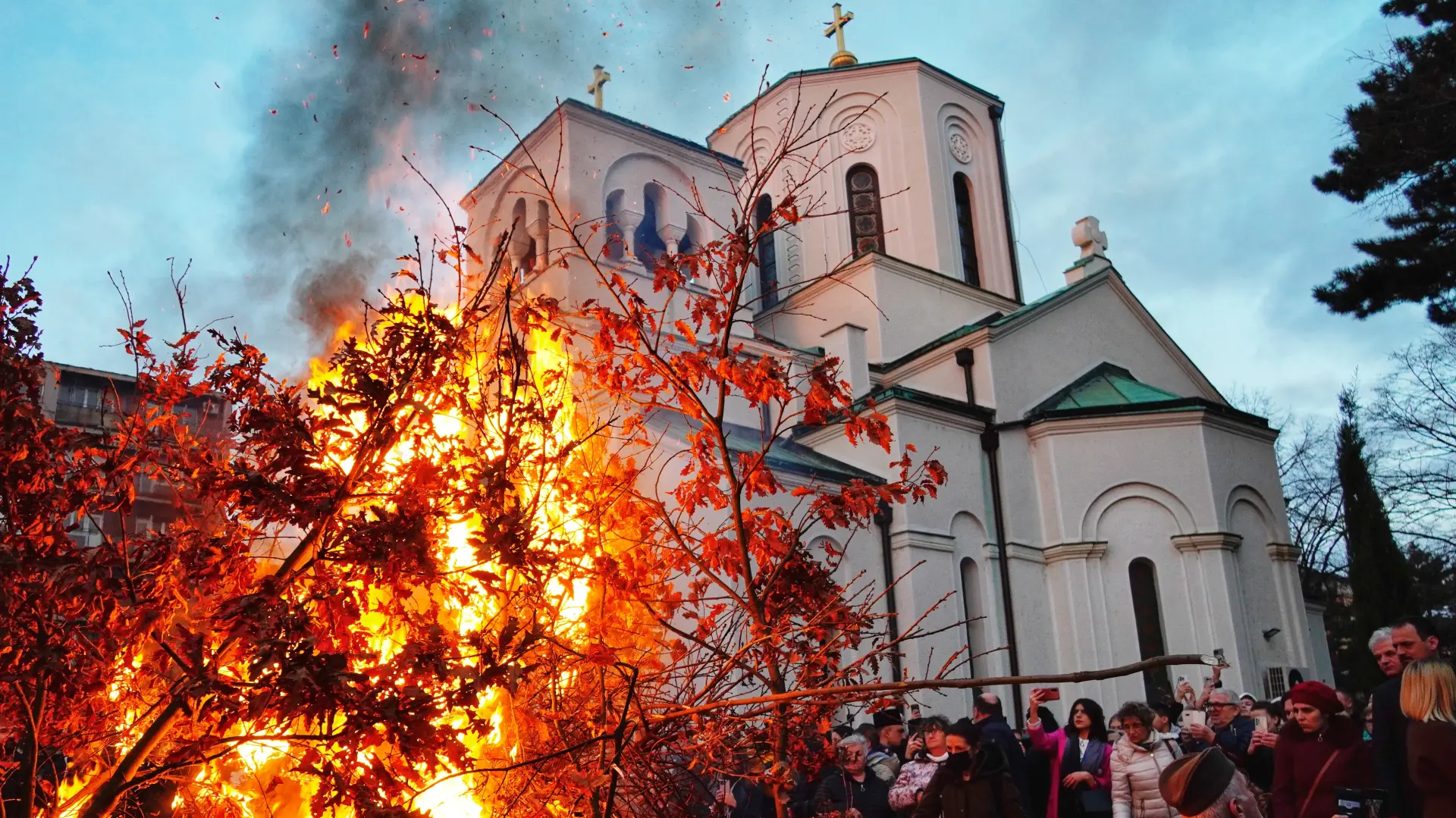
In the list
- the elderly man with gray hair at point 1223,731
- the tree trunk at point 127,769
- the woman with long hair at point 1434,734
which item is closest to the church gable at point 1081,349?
the elderly man with gray hair at point 1223,731

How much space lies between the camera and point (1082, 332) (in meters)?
21.9

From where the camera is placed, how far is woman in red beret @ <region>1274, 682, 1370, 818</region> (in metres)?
5.85

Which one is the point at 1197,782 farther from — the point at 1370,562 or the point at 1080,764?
the point at 1370,562

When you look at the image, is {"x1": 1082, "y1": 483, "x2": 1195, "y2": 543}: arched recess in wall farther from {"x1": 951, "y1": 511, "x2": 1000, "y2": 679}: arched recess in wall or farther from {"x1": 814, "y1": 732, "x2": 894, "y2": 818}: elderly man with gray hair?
{"x1": 814, "y1": 732, "x2": 894, "y2": 818}: elderly man with gray hair

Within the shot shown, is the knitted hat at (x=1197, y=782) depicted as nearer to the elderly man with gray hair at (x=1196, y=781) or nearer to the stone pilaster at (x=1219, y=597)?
the elderly man with gray hair at (x=1196, y=781)

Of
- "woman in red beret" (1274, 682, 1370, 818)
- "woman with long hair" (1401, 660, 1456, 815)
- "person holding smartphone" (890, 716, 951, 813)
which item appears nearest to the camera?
"woman with long hair" (1401, 660, 1456, 815)

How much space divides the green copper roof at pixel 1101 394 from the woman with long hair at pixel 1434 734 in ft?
48.2

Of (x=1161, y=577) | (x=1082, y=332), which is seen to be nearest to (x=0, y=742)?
(x=1161, y=577)

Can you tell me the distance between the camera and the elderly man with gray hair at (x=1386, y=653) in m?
5.52

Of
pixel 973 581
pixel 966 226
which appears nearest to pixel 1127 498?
pixel 973 581

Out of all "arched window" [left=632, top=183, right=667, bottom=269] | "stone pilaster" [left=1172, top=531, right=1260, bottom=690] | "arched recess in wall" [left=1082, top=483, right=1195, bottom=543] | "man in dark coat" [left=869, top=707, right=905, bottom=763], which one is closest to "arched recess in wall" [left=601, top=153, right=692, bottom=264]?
"arched window" [left=632, top=183, right=667, bottom=269]

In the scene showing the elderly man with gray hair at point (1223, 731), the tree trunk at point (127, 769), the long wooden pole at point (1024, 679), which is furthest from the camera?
the elderly man with gray hair at point (1223, 731)

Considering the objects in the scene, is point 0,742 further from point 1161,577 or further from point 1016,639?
point 1161,577

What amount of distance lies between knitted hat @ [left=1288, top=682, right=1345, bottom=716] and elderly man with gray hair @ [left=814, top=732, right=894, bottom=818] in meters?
2.80
